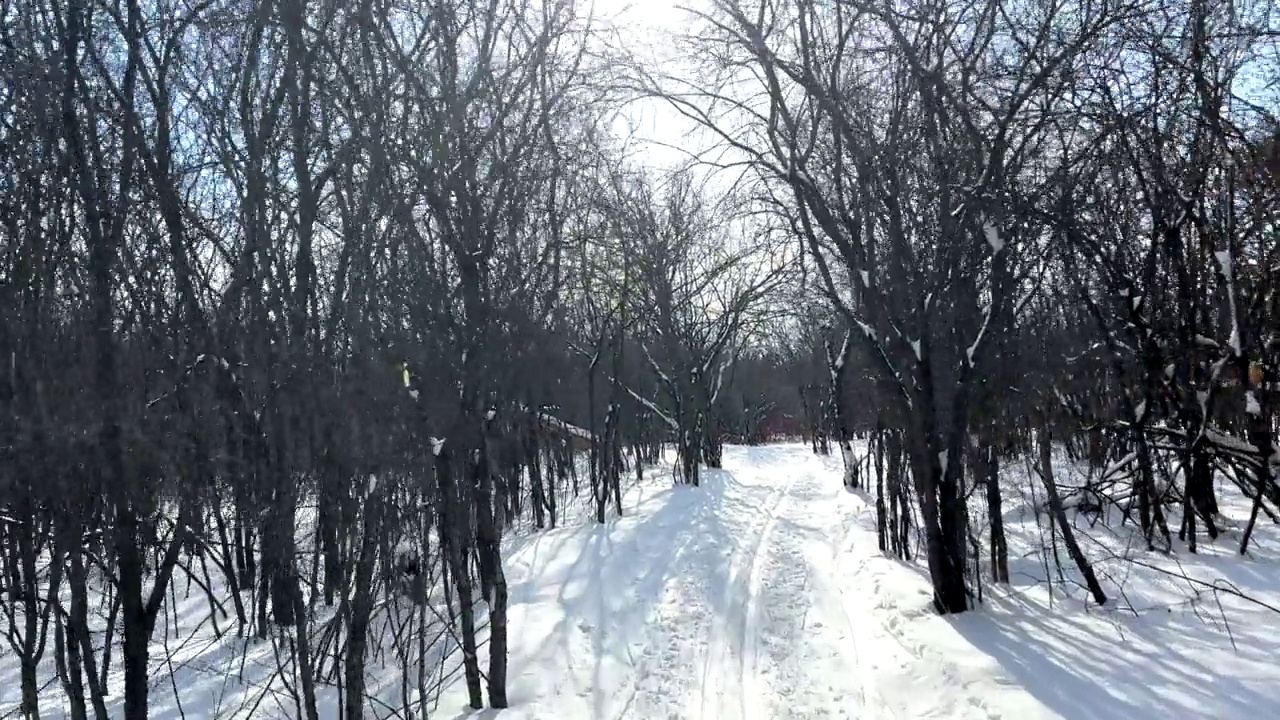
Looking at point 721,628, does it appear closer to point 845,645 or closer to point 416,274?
point 845,645

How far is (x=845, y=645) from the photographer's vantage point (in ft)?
23.1

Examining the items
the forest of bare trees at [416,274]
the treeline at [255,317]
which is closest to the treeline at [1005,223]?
the forest of bare trees at [416,274]

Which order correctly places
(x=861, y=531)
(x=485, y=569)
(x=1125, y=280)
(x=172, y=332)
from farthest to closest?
(x=861, y=531), (x=1125, y=280), (x=485, y=569), (x=172, y=332)

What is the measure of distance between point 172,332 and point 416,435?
4.82 feet

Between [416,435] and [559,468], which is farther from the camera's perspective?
[559,468]

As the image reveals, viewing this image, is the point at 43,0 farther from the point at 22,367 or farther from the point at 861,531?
the point at 861,531

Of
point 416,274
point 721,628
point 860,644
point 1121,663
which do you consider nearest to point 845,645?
point 860,644

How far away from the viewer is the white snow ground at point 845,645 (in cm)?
518

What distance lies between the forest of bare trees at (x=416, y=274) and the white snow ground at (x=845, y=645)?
18.1 inches

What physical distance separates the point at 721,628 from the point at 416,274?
4.17 meters

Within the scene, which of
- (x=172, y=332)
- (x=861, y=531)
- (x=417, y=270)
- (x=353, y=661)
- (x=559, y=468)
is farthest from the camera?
(x=559, y=468)

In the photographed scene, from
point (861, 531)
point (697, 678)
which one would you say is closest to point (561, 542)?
point (861, 531)

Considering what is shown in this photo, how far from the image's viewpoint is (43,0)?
5.13m

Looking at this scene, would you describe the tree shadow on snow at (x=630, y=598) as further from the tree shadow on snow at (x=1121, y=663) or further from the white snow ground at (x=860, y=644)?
the tree shadow on snow at (x=1121, y=663)
